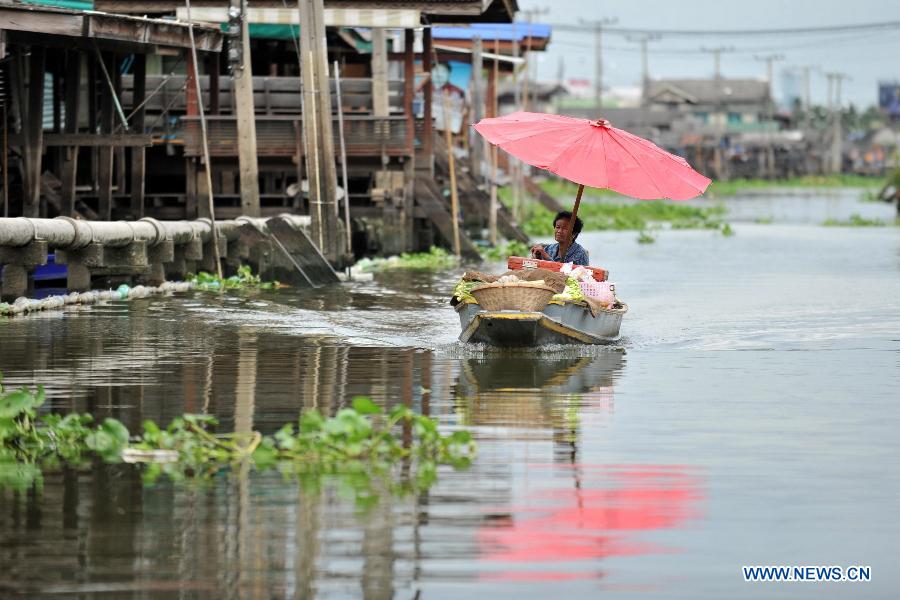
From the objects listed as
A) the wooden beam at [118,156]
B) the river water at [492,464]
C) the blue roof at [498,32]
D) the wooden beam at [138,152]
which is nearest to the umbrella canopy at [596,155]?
the river water at [492,464]

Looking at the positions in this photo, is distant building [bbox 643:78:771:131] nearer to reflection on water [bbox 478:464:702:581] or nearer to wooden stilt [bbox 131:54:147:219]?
wooden stilt [bbox 131:54:147:219]

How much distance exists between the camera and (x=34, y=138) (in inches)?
853

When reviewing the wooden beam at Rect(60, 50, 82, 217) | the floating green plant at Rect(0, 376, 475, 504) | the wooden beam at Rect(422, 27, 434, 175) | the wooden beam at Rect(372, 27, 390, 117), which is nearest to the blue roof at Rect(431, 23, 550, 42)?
the wooden beam at Rect(422, 27, 434, 175)

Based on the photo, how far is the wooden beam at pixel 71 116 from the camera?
23188mm

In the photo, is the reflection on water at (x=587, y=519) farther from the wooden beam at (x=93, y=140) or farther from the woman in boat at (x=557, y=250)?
the wooden beam at (x=93, y=140)

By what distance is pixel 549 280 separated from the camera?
47.1 ft

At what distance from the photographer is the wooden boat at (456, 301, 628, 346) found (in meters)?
13.9

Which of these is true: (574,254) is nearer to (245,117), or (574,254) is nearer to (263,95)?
(245,117)

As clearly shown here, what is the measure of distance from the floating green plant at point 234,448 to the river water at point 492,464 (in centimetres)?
22

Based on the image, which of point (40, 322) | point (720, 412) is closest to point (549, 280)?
point (720, 412)

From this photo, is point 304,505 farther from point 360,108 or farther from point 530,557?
point 360,108

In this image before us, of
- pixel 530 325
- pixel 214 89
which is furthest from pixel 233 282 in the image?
pixel 530 325

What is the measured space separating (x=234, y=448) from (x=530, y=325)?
5.74 metres

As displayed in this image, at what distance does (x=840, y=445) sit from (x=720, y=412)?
142 centimetres
